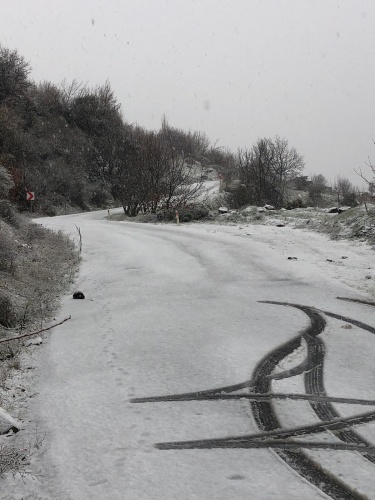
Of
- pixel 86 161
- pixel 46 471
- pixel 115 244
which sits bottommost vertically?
pixel 46 471

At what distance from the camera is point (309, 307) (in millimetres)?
7875

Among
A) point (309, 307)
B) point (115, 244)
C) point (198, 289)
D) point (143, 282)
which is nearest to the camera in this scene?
point (309, 307)

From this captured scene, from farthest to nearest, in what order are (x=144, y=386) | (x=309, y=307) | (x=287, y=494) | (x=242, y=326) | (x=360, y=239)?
(x=360, y=239)
(x=309, y=307)
(x=242, y=326)
(x=144, y=386)
(x=287, y=494)

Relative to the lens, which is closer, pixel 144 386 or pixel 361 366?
pixel 144 386

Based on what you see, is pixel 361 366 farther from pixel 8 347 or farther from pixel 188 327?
pixel 8 347

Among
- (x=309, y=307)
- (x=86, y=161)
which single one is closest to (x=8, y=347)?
(x=309, y=307)

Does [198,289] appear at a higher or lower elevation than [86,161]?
lower

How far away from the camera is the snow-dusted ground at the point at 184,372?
10.7 feet

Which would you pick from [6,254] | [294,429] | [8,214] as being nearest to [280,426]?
[294,429]

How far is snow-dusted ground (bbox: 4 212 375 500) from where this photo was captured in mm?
3258

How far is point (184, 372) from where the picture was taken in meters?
5.34

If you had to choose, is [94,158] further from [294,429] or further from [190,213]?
[294,429]

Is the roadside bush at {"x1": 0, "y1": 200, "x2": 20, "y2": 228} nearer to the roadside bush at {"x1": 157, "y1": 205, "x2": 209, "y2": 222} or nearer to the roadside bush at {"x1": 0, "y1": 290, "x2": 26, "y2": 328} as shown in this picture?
the roadside bush at {"x1": 0, "y1": 290, "x2": 26, "y2": 328}

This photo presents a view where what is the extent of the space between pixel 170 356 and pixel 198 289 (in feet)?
11.7
